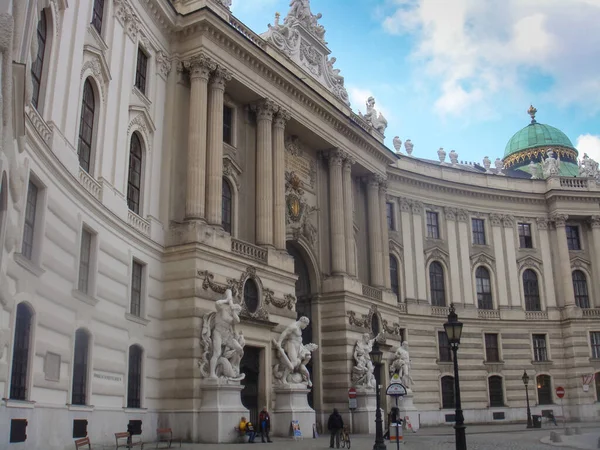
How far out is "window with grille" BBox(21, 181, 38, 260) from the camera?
55.3 ft

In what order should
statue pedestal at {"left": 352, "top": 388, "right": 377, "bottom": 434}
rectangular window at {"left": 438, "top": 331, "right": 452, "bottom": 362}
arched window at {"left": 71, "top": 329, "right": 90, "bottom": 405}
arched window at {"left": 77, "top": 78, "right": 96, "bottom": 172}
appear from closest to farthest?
arched window at {"left": 71, "top": 329, "right": 90, "bottom": 405}, arched window at {"left": 77, "top": 78, "right": 96, "bottom": 172}, statue pedestal at {"left": 352, "top": 388, "right": 377, "bottom": 434}, rectangular window at {"left": 438, "top": 331, "right": 452, "bottom": 362}

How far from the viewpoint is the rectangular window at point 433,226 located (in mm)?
51347

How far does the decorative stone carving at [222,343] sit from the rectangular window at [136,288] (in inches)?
103

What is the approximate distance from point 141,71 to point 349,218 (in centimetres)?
1601

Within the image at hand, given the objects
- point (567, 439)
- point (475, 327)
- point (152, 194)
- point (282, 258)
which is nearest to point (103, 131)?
point (152, 194)

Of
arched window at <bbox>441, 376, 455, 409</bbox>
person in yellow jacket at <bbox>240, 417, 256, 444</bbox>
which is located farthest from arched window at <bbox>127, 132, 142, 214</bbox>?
arched window at <bbox>441, 376, 455, 409</bbox>

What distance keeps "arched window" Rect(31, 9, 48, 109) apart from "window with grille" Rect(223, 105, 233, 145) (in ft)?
48.7

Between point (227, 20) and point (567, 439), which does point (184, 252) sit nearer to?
point (227, 20)

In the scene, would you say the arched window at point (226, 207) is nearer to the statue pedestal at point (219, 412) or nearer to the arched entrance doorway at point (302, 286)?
the arched entrance doorway at point (302, 286)

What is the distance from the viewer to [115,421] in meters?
22.4

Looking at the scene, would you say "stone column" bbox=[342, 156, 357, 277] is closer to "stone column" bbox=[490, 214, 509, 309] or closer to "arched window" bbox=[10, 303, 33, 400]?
"stone column" bbox=[490, 214, 509, 309]

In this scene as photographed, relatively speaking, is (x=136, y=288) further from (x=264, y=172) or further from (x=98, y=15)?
(x=264, y=172)

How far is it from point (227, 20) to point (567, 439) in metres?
24.3

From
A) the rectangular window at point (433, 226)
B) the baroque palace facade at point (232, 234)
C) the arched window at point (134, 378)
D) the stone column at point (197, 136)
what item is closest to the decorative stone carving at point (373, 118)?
the baroque palace facade at point (232, 234)
